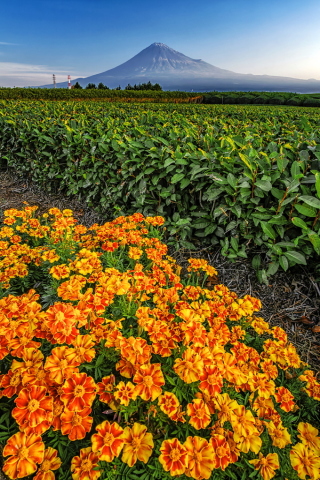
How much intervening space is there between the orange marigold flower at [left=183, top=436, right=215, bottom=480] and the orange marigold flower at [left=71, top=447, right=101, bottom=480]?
13.1 inches

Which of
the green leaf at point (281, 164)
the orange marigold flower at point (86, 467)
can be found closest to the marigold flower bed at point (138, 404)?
the orange marigold flower at point (86, 467)

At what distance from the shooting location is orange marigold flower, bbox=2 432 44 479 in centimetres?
88

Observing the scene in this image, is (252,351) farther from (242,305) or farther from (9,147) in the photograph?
(9,147)

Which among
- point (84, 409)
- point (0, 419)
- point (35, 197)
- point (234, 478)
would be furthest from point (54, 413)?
point (35, 197)

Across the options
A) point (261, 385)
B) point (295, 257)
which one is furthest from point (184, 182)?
point (261, 385)

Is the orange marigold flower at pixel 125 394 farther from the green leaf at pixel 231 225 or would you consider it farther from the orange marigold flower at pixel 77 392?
the green leaf at pixel 231 225

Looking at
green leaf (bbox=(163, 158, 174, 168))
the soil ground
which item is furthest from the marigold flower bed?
green leaf (bbox=(163, 158, 174, 168))

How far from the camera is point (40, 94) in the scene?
1830 centimetres

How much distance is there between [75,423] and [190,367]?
0.48 meters

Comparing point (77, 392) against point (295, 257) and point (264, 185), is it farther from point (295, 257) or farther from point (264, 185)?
point (264, 185)

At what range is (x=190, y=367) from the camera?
3.80 feet

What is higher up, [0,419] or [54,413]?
[54,413]

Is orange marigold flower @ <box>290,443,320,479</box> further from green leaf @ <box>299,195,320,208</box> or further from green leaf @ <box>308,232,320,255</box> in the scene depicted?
green leaf @ <box>299,195,320,208</box>

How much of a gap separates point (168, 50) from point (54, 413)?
171704mm
